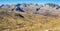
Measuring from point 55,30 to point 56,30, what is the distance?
1.27 metres

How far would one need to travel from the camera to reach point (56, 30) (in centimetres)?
13975

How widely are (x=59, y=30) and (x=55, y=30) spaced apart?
4.53m

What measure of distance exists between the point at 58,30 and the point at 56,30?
226 centimetres

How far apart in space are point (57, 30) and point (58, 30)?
1.03m

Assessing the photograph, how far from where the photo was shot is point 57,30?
139 m

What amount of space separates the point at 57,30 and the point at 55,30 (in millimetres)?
2522

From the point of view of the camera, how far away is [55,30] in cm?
14075

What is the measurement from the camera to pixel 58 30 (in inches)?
5438

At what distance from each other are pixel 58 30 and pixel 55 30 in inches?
139

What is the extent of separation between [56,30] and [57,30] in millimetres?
1257

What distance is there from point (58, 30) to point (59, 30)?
1021 millimetres
